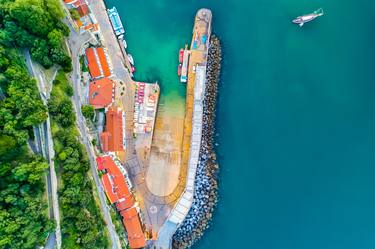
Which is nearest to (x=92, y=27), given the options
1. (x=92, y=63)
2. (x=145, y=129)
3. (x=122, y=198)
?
(x=92, y=63)

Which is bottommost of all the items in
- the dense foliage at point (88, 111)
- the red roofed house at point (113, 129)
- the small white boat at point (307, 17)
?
the red roofed house at point (113, 129)

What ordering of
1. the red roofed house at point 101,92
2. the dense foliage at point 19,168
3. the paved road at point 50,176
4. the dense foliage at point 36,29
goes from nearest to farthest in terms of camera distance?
the dense foliage at point 19,168, the dense foliage at point 36,29, the paved road at point 50,176, the red roofed house at point 101,92

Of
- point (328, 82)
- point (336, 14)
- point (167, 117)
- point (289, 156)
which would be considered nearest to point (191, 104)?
point (167, 117)

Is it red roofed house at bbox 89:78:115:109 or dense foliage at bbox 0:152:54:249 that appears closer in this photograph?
dense foliage at bbox 0:152:54:249

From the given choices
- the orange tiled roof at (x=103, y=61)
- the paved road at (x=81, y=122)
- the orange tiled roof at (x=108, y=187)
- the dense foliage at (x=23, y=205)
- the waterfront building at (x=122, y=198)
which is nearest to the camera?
the dense foliage at (x=23, y=205)

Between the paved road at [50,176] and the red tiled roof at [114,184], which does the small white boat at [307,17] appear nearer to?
the red tiled roof at [114,184]

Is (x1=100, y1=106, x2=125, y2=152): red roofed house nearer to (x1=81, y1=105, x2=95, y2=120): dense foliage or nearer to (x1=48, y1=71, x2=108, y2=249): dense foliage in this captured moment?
(x1=81, y1=105, x2=95, y2=120): dense foliage

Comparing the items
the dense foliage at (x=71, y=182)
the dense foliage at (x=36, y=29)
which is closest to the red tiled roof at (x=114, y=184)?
the dense foliage at (x=71, y=182)

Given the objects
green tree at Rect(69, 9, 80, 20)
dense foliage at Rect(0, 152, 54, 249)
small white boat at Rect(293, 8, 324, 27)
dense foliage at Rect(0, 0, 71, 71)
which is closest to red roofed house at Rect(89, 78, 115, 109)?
dense foliage at Rect(0, 0, 71, 71)
